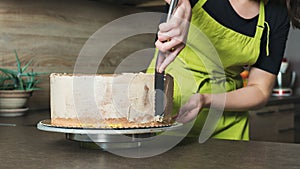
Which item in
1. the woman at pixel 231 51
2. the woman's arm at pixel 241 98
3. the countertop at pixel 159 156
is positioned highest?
the woman at pixel 231 51

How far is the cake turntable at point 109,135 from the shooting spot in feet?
2.82

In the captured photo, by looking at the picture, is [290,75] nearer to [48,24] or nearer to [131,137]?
[48,24]

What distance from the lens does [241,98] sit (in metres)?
1.38

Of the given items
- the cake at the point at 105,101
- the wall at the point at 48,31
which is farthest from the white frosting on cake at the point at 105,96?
the wall at the point at 48,31

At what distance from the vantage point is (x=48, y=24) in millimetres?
2002

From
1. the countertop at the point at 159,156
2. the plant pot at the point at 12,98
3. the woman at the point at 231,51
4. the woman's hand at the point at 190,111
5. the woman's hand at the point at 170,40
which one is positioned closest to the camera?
the countertop at the point at 159,156

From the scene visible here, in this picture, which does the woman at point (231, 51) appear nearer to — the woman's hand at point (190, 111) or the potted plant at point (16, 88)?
the woman's hand at point (190, 111)

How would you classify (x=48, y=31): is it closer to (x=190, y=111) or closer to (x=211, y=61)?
(x=211, y=61)

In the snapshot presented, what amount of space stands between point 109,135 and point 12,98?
94 cm

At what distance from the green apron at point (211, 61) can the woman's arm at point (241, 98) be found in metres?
0.06

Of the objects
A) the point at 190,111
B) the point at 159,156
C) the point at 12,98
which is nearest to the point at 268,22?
the point at 190,111

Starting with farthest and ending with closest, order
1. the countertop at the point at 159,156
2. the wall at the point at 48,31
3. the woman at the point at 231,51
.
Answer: the wall at the point at 48,31, the woman at the point at 231,51, the countertop at the point at 159,156

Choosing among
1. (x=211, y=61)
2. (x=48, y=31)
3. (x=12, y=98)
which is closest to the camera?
(x=211, y=61)

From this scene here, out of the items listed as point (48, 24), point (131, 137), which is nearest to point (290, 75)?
point (48, 24)
